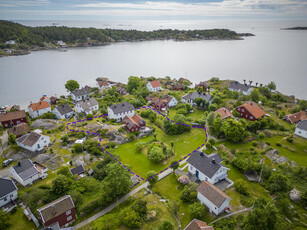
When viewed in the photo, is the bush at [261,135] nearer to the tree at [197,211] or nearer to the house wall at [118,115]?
the tree at [197,211]

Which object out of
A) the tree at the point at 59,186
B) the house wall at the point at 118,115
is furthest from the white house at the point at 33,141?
the house wall at the point at 118,115

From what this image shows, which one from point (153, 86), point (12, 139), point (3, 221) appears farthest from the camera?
point (153, 86)

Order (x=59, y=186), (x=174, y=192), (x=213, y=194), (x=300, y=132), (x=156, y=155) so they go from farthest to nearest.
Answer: (x=300, y=132), (x=156, y=155), (x=174, y=192), (x=59, y=186), (x=213, y=194)

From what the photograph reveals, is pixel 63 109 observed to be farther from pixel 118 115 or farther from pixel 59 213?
pixel 59 213

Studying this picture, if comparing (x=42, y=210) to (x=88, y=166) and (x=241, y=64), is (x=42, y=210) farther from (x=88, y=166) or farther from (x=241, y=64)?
(x=241, y=64)

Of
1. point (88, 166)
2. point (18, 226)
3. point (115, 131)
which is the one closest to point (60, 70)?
point (115, 131)

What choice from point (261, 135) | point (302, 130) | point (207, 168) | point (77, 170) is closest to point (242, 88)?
point (302, 130)
